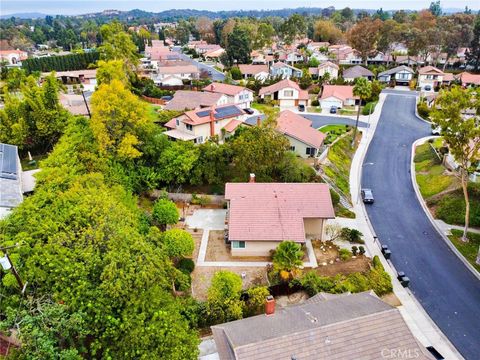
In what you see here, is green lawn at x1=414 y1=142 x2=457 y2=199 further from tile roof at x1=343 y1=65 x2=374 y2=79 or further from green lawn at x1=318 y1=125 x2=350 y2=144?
tile roof at x1=343 y1=65 x2=374 y2=79

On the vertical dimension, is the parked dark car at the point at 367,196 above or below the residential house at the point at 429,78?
below

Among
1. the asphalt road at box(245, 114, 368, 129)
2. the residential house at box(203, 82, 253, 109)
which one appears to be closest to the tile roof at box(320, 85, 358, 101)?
the asphalt road at box(245, 114, 368, 129)

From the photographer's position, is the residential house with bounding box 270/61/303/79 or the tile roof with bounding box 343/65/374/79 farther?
the residential house with bounding box 270/61/303/79

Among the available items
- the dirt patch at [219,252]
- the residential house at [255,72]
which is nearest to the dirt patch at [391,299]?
the dirt patch at [219,252]

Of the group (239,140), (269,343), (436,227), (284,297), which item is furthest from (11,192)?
(436,227)

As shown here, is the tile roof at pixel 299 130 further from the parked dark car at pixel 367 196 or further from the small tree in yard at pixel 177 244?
the small tree in yard at pixel 177 244

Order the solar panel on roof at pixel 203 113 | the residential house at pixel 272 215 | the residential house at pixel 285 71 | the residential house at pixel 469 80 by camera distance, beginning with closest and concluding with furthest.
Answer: the residential house at pixel 272 215 < the solar panel on roof at pixel 203 113 < the residential house at pixel 469 80 < the residential house at pixel 285 71
